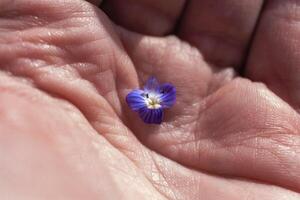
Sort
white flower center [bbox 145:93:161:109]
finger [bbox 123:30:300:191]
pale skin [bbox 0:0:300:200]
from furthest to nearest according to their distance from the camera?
white flower center [bbox 145:93:161:109]
finger [bbox 123:30:300:191]
pale skin [bbox 0:0:300:200]

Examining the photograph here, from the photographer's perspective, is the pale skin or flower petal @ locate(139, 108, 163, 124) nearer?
the pale skin

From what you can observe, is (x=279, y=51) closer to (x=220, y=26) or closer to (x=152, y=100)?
(x=220, y=26)

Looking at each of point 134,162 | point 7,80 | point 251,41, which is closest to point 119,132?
point 134,162

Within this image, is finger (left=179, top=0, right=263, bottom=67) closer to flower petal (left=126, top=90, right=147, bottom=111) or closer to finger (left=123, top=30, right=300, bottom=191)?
finger (left=123, top=30, right=300, bottom=191)

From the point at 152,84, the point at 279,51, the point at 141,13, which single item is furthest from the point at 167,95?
the point at 279,51

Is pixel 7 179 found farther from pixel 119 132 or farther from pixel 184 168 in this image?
pixel 184 168

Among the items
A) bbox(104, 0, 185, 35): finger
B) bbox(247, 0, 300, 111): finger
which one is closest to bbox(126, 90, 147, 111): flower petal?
bbox(104, 0, 185, 35): finger
